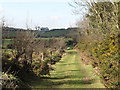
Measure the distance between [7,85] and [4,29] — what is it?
933cm

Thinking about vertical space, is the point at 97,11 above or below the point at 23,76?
above

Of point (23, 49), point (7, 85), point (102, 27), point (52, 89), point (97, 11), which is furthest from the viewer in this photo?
point (97, 11)

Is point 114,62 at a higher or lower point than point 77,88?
higher

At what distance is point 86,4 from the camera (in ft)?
105

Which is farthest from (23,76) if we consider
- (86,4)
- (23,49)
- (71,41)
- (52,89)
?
(71,41)

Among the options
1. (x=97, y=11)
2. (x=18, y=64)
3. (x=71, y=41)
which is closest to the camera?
(x=18, y=64)

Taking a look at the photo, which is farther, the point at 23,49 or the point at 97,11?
the point at 97,11

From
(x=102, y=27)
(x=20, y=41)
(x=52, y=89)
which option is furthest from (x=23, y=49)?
(x=102, y=27)

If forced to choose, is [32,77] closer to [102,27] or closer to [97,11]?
[102,27]

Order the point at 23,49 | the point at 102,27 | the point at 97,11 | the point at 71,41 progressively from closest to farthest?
the point at 23,49 < the point at 102,27 < the point at 97,11 < the point at 71,41

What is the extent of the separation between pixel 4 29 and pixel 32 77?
16.2 feet

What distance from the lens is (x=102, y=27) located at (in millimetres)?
28969

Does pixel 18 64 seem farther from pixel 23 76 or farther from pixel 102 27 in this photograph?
pixel 102 27

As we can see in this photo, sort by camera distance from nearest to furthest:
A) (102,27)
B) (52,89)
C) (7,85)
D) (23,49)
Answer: (7,85) < (52,89) < (23,49) < (102,27)
